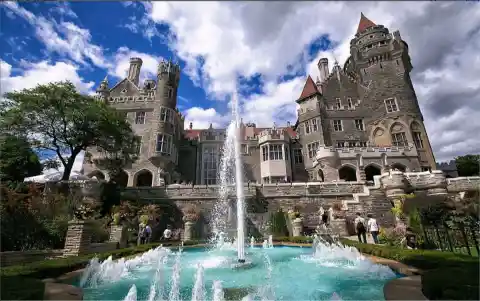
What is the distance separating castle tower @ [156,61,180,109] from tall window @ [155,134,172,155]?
4788 millimetres

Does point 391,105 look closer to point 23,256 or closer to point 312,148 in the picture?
point 312,148

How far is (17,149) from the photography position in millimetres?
23016

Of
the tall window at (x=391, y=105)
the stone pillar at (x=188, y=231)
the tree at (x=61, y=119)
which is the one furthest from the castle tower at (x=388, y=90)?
the tree at (x=61, y=119)

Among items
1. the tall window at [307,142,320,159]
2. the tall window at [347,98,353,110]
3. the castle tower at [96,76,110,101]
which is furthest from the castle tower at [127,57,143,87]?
the tall window at [347,98,353,110]

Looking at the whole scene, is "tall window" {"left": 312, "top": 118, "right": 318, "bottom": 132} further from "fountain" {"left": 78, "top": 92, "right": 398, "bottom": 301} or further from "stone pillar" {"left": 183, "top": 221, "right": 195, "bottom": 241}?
"fountain" {"left": 78, "top": 92, "right": 398, "bottom": 301}

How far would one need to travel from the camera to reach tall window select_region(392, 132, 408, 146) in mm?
31688

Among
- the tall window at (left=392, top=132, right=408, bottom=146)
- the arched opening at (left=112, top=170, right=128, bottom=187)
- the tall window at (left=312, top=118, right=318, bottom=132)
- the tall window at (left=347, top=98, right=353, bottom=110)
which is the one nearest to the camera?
the arched opening at (left=112, top=170, right=128, bottom=187)

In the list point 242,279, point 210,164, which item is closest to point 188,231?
point 242,279

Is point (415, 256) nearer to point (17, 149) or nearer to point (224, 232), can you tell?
point (224, 232)

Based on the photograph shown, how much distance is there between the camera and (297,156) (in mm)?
35906

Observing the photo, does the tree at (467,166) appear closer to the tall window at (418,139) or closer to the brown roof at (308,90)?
the tall window at (418,139)

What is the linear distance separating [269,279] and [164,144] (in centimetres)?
2769

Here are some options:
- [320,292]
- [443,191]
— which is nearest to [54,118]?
[320,292]

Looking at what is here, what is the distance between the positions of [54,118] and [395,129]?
40.0m
